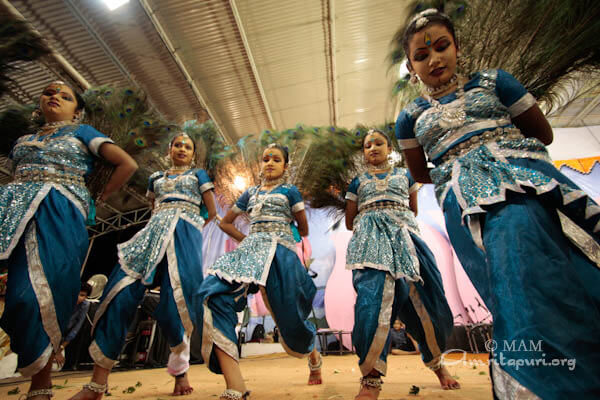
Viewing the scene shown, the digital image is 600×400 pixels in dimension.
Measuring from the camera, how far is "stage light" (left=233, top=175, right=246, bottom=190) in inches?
163

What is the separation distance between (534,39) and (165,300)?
2679mm

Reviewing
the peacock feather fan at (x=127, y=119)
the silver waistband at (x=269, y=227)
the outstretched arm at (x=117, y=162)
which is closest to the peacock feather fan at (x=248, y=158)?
the peacock feather fan at (x=127, y=119)

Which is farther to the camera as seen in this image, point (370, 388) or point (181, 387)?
point (181, 387)

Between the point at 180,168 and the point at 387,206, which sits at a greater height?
the point at 180,168

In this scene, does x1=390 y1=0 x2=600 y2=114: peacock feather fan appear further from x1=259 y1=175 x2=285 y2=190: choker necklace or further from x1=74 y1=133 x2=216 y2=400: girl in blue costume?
x1=74 y1=133 x2=216 y2=400: girl in blue costume

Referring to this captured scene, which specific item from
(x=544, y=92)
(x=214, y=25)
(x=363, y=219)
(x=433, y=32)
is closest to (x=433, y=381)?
(x=363, y=219)

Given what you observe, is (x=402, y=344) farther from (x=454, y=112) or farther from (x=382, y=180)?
(x=454, y=112)

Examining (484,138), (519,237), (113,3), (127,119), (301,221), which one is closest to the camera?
(519,237)

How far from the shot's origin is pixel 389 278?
71.3 inches

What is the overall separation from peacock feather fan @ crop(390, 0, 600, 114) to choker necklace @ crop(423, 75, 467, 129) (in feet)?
1.82

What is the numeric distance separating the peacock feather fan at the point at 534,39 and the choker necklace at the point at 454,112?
0.55 metres

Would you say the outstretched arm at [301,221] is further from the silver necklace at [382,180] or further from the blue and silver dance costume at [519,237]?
the blue and silver dance costume at [519,237]

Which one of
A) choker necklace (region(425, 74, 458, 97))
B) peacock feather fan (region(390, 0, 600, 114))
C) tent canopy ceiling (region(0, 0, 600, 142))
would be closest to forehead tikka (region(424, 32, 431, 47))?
choker necklace (region(425, 74, 458, 97))

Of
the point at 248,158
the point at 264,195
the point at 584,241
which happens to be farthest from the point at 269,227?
the point at 248,158
